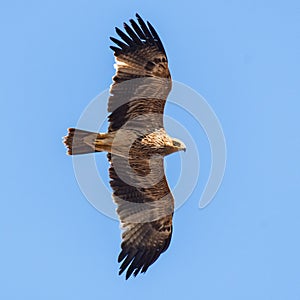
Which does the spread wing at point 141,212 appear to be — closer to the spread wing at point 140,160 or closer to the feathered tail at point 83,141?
the spread wing at point 140,160

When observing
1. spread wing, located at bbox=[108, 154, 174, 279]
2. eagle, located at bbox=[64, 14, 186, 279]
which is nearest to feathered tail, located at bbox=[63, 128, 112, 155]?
eagle, located at bbox=[64, 14, 186, 279]

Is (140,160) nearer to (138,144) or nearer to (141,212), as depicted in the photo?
(138,144)

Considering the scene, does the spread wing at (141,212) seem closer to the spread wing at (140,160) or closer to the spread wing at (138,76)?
the spread wing at (140,160)

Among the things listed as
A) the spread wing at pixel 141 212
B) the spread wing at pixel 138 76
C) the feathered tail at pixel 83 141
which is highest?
the spread wing at pixel 138 76

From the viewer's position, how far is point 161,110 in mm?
16500

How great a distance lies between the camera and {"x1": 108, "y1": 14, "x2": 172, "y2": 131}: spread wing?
16.3 meters

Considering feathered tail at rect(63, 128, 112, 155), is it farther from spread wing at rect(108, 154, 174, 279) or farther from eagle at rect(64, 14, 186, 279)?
spread wing at rect(108, 154, 174, 279)

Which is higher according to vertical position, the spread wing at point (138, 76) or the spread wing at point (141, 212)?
the spread wing at point (138, 76)

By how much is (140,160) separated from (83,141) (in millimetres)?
1086

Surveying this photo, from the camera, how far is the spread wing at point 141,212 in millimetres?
16828

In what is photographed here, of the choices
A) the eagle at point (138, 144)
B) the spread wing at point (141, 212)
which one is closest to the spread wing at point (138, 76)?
the eagle at point (138, 144)

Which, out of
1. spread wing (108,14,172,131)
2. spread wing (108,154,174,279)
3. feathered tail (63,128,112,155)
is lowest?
spread wing (108,154,174,279)

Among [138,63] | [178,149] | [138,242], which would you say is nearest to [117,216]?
[138,242]

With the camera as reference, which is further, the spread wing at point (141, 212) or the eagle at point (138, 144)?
the spread wing at point (141, 212)
